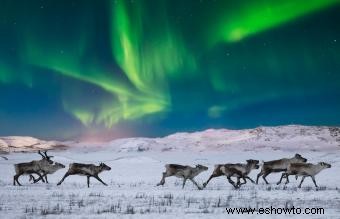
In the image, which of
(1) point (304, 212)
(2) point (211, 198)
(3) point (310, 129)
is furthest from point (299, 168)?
(3) point (310, 129)

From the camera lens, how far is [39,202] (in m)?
15.9

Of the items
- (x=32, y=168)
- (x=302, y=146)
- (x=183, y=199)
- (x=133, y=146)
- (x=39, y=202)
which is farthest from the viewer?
(x=133, y=146)

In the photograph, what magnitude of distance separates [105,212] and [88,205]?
5.76ft

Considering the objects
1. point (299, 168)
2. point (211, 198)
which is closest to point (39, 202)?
point (211, 198)

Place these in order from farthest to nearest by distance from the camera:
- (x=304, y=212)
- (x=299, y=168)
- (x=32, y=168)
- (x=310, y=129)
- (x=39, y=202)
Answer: (x=310, y=129) → (x=32, y=168) → (x=299, y=168) → (x=39, y=202) → (x=304, y=212)

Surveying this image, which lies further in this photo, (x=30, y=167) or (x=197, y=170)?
(x=30, y=167)

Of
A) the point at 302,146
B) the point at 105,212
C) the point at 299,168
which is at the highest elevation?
the point at 302,146

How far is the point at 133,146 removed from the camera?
158625 mm

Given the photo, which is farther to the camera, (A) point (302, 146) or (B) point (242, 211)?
(A) point (302, 146)

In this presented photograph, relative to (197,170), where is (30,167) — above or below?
above

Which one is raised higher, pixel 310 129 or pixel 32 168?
pixel 310 129

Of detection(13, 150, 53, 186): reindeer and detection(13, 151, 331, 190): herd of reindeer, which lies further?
detection(13, 150, 53, 186): reindeer

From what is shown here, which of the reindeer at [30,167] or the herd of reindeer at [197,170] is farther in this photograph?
the reindeer at [30,167]

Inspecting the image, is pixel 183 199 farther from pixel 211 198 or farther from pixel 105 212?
pixel 105 212
